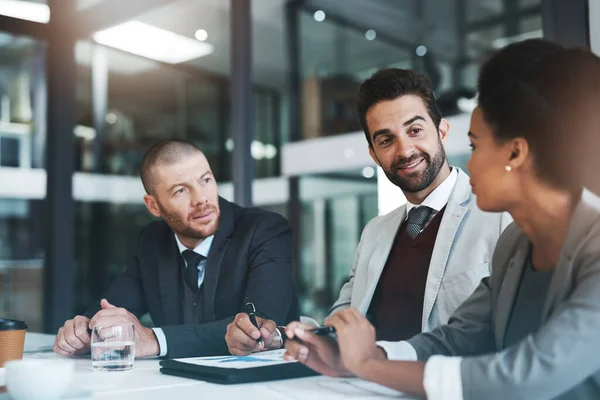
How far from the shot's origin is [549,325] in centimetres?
109

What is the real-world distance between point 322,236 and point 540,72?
17.9 ft

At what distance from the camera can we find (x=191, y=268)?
254 centimetres

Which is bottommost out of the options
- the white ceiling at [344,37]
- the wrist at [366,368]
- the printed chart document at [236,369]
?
the printed chart document at [236,369]

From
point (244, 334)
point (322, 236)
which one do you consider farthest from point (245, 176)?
point (322, 236)

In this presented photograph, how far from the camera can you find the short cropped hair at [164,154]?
2.67 meters

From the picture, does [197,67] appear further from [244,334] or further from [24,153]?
[244,334]

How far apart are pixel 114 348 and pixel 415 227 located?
1.12m

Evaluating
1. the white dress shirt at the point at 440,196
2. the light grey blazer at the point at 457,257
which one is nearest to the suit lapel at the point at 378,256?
the light grey blazer at the point at 457,257

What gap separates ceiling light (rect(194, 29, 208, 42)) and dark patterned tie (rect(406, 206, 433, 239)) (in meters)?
3.26

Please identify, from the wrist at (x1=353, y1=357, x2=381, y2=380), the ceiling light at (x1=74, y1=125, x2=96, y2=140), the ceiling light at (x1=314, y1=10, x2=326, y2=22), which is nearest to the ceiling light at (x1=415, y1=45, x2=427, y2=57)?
the ceiling light at (x1=314, y1=10, x2=326, y2=22)

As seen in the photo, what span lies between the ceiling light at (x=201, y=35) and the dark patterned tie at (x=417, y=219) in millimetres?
3259

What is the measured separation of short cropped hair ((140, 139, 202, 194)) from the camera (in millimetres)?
2670

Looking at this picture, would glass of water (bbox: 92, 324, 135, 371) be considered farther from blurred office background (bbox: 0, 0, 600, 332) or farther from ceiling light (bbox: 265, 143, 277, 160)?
ceiling light (bbox: 265, 143, 277, 160)

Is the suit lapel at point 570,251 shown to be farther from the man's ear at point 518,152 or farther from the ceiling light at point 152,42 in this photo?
the ceiling light at point 152,42
